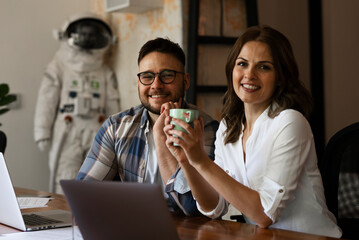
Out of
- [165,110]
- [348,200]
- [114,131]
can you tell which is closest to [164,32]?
[114,131]

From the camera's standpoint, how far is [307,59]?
152 inches

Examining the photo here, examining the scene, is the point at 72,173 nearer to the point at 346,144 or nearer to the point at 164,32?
the point at 164,32

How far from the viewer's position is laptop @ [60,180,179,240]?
2.94 feet

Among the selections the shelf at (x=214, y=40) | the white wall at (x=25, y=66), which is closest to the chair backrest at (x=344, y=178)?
the shelf at (x=214, y=40)

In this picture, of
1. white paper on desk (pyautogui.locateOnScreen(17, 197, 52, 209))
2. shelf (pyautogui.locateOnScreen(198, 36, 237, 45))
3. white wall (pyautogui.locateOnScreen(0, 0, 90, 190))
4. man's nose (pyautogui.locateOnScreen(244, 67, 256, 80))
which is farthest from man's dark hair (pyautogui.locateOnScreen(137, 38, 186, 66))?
white wall (pyautogui.locateOnScreen(0, 0, 90, 190))

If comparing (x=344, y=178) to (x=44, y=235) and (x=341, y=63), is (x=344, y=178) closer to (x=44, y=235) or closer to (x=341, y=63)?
(x=44, y=235)

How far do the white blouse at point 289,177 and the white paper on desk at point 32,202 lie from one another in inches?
24.5

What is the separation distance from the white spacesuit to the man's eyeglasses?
2.27 meters

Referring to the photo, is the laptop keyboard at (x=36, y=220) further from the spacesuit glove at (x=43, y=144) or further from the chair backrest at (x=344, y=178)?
the spacesuit glove at (x=43, y=144)

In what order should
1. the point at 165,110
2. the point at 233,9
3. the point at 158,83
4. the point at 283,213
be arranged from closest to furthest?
the point at 283,213, the point at 165,110, the point at 158,83, the point at 233,9

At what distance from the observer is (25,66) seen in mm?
4246

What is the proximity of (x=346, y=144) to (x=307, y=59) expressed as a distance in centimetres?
242

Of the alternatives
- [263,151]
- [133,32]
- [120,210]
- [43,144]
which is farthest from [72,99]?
[120,210]

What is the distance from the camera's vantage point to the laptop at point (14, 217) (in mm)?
1379
